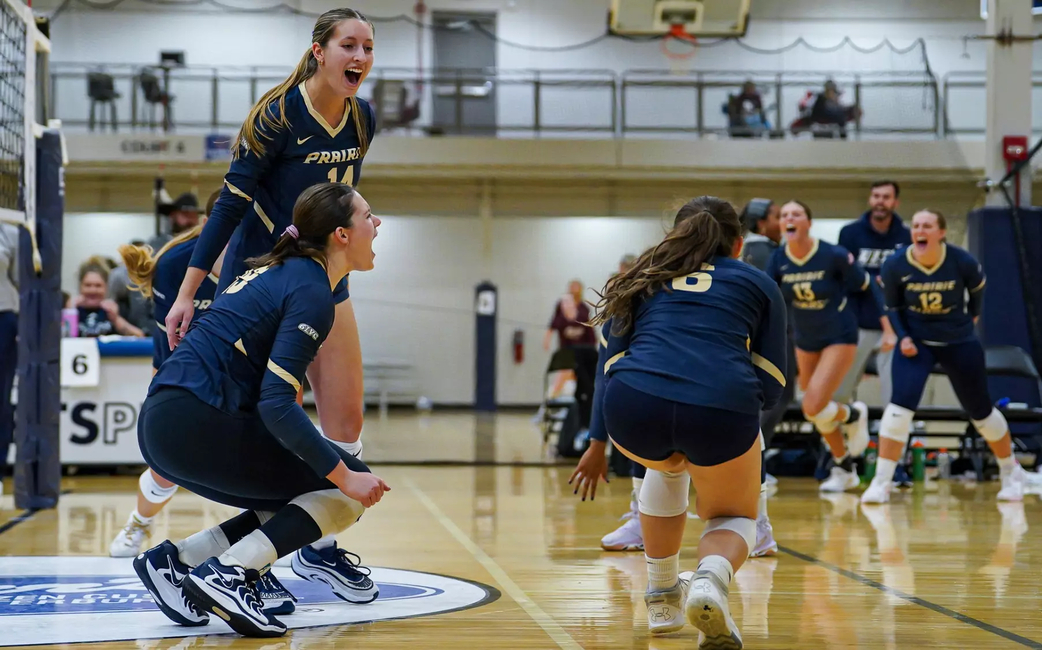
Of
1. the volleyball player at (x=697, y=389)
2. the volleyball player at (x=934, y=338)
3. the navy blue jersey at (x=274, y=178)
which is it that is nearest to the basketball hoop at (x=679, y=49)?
the volleyball player at (x=934, y=338)

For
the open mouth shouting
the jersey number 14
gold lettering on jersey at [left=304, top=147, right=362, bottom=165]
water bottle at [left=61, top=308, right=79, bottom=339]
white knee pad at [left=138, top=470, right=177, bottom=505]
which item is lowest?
white knee pad at [left=138, top=470, right=177, bottom=505]

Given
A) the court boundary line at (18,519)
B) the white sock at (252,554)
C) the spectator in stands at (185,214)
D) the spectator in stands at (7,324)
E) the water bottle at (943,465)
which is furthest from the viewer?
the water bottle at (943,465)

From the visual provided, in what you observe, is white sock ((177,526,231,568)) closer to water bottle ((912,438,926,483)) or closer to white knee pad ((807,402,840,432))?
white knee pad ((807,402,840,432))

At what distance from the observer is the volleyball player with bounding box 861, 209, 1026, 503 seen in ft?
25.1

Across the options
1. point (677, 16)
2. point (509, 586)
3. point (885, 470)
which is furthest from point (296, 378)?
point (677, 16)

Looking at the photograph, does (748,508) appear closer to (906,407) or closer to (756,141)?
(906,407)

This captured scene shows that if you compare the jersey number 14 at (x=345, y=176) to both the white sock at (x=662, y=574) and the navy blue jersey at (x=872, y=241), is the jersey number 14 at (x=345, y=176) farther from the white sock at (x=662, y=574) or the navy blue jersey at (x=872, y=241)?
the navy blue jersey at (x=872, y=241)

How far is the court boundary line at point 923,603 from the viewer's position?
11.1 ft

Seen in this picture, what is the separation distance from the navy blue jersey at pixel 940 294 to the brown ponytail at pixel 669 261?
4.64 metres

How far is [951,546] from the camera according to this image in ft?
18.2

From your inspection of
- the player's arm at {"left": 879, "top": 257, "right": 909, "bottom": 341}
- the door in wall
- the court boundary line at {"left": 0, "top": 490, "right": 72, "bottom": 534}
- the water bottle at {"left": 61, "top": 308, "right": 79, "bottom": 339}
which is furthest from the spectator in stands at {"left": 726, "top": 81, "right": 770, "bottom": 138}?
the court boundary line at {"left": 0, "top": 490, "right": 72, "bottom": 534}

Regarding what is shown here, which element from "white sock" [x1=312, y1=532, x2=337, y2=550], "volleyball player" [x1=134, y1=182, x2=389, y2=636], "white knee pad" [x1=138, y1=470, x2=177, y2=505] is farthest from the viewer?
"white knee pad" [x1=138, y1=470, x2=177, y2=505]

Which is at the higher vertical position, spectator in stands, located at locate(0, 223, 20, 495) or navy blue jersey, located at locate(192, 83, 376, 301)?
navy blue jersey, located at locate(192, 83, 376, 301)

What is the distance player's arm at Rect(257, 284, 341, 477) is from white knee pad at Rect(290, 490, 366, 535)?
236mm
